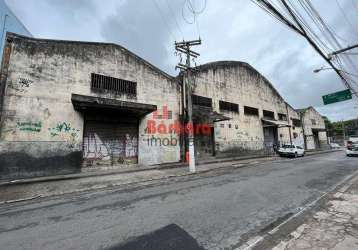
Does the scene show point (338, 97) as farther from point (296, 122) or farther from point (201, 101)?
point (296, 122)

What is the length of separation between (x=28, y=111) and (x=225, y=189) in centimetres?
1004

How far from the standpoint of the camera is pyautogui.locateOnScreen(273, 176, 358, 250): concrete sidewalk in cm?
320

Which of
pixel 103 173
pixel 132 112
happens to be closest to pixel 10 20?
pixel 132 112

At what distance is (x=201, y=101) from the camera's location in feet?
58.9

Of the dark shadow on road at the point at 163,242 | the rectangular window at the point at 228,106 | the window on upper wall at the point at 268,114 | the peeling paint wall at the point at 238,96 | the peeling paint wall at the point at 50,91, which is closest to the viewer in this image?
the dark shadow on road at the point at 163,242

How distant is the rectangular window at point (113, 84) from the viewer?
39.8 feet

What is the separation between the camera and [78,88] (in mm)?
11414

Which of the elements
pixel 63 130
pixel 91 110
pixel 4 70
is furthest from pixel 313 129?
pixel 4 70

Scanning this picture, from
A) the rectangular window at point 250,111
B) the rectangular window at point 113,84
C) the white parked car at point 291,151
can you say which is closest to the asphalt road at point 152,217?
the rectangular window at point 113,84

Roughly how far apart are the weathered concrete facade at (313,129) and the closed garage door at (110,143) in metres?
30.3

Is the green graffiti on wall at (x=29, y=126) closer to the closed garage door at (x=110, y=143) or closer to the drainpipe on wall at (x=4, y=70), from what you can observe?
the drainpipe on wall at (x=4, y=70)

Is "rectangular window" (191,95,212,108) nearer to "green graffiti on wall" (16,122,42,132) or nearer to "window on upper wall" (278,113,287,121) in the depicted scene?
"green graffiti on wall" (16,122,42,132)

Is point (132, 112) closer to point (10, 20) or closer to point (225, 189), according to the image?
point (225, 189)

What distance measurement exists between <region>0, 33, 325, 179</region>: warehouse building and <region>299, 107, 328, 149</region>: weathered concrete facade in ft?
68.0
